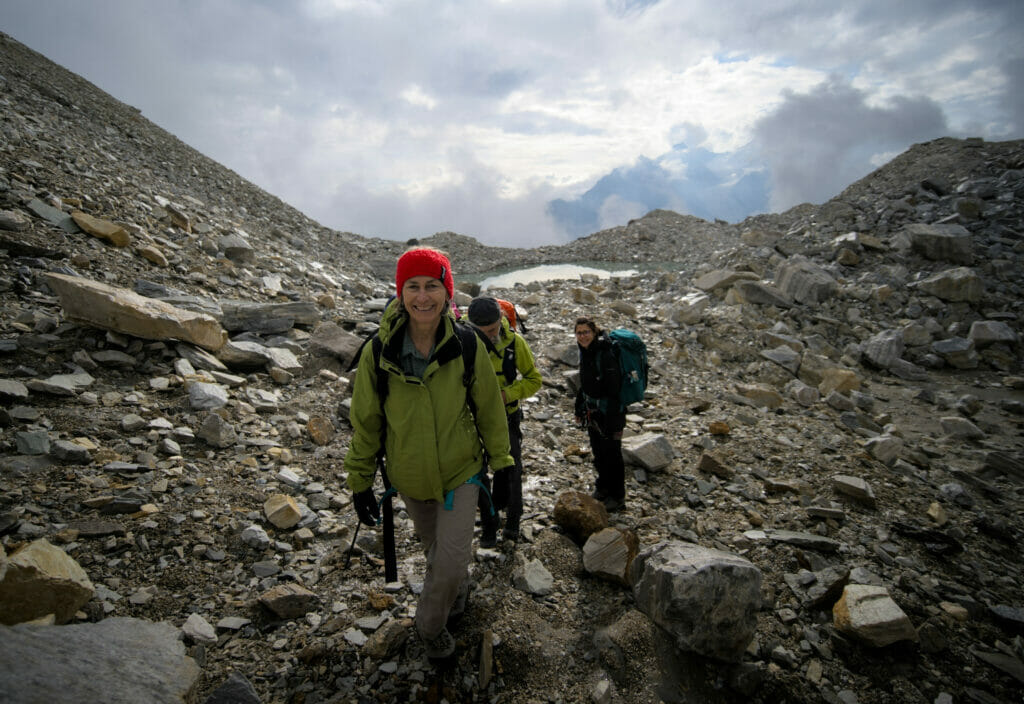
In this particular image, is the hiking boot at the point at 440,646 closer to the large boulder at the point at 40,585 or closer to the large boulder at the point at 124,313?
the large boulder at the point at 40,585

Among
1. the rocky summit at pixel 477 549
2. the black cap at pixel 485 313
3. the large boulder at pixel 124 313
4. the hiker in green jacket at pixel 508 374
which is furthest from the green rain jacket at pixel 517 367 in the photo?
the large boulder at pixel 124 313

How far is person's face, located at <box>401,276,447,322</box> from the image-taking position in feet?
8.47

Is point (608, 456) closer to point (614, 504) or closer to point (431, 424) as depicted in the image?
point (614, 504)

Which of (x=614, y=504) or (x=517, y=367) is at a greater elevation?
(x=517, y=367)

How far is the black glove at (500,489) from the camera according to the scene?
9.66ft

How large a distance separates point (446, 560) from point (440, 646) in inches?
26.1

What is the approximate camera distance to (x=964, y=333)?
1020 centimetres

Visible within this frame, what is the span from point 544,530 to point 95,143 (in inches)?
663

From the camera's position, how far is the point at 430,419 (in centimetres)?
255

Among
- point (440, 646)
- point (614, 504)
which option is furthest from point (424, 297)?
point (614, 504)

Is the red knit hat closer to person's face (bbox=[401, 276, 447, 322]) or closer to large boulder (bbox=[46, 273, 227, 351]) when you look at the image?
person's face (bbox=[401, 276, 447, 322])

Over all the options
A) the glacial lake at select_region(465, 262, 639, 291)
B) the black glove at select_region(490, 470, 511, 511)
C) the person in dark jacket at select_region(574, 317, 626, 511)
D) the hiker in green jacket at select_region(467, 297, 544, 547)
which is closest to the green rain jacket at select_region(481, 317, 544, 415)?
the hiker in green jacket at select_region(467, 297, 544, 547)

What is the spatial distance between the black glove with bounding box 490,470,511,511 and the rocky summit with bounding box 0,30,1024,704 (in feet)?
2.99

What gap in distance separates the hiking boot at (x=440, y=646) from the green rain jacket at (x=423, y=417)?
0.93 metres
